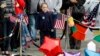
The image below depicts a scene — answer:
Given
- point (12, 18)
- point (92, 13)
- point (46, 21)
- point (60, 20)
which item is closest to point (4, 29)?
point (12, 18)

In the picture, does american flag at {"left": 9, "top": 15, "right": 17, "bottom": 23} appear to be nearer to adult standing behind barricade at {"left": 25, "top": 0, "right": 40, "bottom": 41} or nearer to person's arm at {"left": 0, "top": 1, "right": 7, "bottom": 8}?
person's arm at {"left": 0, "top": 1, "right": 7, "bottom": 8}

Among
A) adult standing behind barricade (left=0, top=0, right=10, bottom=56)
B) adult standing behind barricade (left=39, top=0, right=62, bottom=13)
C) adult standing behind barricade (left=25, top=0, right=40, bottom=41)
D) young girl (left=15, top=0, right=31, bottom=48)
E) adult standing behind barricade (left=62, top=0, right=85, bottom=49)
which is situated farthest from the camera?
adult standing behind barricade (left=62, top=0, right=85, bottom=49)

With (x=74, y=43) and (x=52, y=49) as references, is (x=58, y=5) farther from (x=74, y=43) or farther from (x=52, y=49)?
(x=52, y=49)

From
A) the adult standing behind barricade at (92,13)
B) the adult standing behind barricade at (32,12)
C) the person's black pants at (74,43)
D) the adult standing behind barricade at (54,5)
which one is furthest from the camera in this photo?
the adult standing behind barricade at (92,13)

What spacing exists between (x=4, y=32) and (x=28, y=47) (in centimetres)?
109

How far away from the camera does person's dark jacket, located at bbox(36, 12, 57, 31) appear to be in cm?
1298

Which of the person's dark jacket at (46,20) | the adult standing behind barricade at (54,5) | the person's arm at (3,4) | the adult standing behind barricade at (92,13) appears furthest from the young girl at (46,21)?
the adult standing behind barricade at (92,13)

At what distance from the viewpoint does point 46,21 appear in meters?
13.0

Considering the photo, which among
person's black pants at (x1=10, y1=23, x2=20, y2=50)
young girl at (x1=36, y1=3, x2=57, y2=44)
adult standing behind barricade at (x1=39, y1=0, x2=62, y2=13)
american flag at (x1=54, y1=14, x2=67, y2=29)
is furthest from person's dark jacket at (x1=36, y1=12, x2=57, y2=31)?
person's black pants at (x1=10, y1=23, x2=20, y2=50)

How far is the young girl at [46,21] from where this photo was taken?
511 inches

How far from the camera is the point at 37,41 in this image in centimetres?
1429

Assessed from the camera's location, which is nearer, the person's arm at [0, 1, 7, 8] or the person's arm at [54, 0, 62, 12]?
the person's arm at [0, 1, 7, 8]

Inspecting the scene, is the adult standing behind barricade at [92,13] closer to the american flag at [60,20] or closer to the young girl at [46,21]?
the american flag at [60,20]

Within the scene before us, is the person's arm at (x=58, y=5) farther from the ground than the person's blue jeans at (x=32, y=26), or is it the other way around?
the person's arm at (x=58, y=5)
